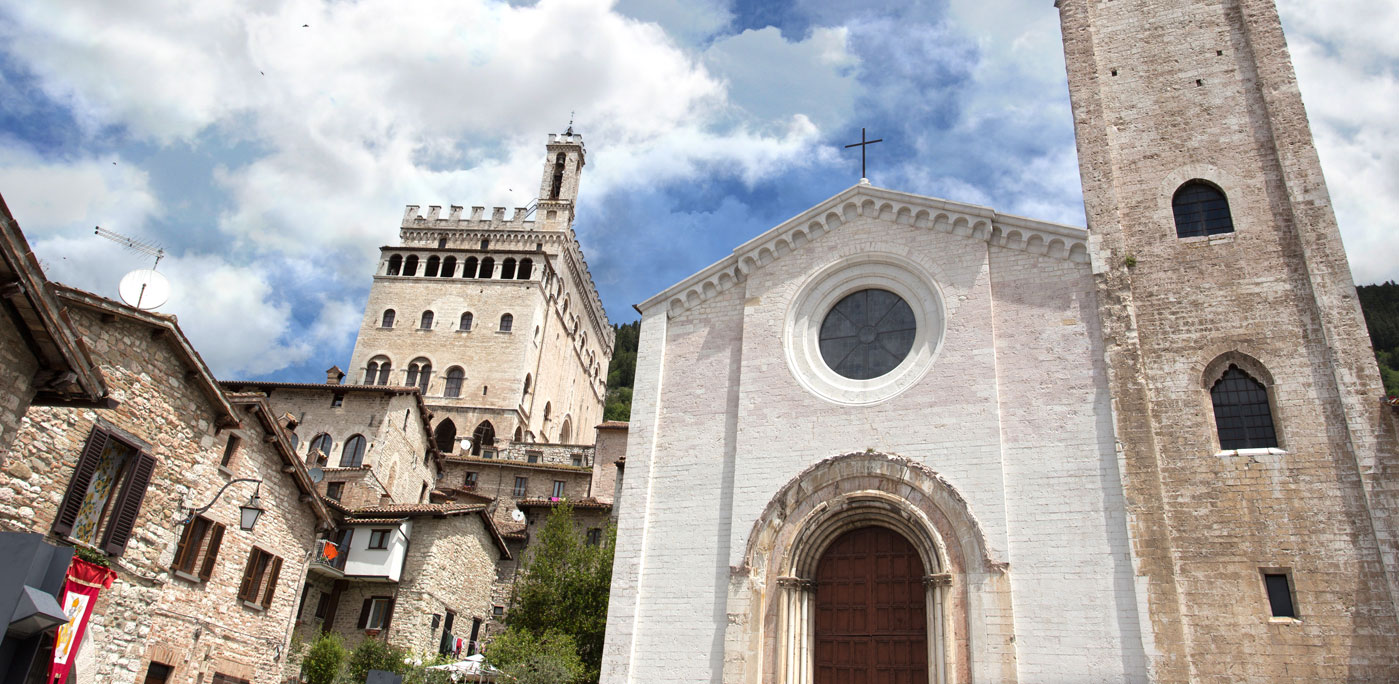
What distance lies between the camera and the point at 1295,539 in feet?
44.3

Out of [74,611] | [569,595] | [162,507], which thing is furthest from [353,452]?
[74,611]

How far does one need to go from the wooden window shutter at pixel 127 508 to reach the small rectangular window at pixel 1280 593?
17760 millimetres

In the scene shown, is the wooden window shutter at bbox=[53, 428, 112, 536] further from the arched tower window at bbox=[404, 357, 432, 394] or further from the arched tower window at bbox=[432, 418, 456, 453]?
the arched tower window at bbox=[404, 357, 432, 394]

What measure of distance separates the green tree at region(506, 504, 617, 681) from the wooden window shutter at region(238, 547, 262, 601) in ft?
21.0

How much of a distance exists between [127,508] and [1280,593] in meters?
18.0

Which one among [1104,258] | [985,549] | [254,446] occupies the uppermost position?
[1104,258]

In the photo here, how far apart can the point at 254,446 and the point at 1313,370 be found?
63.1 feet

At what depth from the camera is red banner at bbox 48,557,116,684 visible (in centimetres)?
1192

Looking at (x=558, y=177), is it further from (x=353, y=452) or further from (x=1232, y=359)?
(x=1232, y=359)

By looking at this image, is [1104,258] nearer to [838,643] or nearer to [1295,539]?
[1295,539]

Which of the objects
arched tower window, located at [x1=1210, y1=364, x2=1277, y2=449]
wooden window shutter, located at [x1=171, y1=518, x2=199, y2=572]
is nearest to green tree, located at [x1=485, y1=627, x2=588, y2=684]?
wooden window shutter, located at [x1=171, y1=518, x2=199, y2=572]

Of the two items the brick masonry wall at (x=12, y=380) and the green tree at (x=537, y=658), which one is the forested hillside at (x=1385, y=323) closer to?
the green tree at (x=537, y=658)

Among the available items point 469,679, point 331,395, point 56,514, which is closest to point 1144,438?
point 469,679

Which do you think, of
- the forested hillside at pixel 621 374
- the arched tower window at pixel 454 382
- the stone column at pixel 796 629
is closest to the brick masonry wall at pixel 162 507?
the stone column at pixel 796 629
